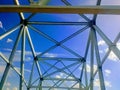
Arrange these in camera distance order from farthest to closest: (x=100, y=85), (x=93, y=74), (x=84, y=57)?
(x=84, y=57) < (x=93, y=74) < (x=100, y=85)

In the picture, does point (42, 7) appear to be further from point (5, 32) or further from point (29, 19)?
point (29, 19)

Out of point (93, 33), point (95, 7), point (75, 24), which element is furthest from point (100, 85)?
point (95, 7)

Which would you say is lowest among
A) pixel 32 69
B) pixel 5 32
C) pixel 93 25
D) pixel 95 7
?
pixel 95 7

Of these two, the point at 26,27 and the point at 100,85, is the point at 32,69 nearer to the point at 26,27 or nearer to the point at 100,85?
the point at 26,27

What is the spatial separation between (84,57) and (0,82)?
974cm

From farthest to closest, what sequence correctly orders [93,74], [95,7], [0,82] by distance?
1. [93,74]
2. [0,82]
3. [95,7]

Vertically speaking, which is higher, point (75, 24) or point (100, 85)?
point (75, 24)

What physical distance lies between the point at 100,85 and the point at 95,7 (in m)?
6.30

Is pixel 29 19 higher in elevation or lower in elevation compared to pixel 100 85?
higher

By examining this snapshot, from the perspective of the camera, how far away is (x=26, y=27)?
14.4 meters

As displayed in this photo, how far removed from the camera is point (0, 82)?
12.8m

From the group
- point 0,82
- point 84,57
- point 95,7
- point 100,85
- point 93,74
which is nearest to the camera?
point 95,7

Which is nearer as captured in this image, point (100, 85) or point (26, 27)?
point (100, 85)

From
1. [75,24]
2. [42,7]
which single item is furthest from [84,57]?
[42,7]
